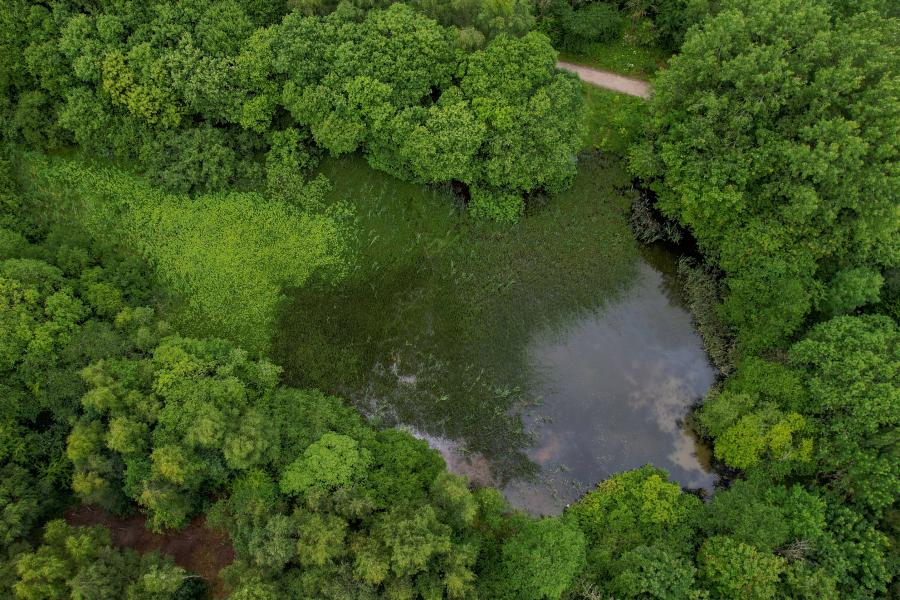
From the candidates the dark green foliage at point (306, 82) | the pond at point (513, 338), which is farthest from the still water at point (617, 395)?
the dark green foliage at point (306, 82)

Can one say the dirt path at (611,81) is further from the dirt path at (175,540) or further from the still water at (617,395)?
the dirt path at (175,540)

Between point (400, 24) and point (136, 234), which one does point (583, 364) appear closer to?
point (400, 24)

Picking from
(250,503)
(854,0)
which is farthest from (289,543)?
(854,0)

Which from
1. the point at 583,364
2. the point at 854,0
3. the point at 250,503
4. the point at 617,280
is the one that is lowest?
the point at 250,503

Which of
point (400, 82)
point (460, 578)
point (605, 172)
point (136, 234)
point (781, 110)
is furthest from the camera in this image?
point (605, 172)

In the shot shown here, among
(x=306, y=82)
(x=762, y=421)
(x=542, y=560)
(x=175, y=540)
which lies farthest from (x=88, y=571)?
(x=762, y=421)

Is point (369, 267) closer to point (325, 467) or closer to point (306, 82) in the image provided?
point (306, 82)

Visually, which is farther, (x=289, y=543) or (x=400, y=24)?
(x=400, y=24)
